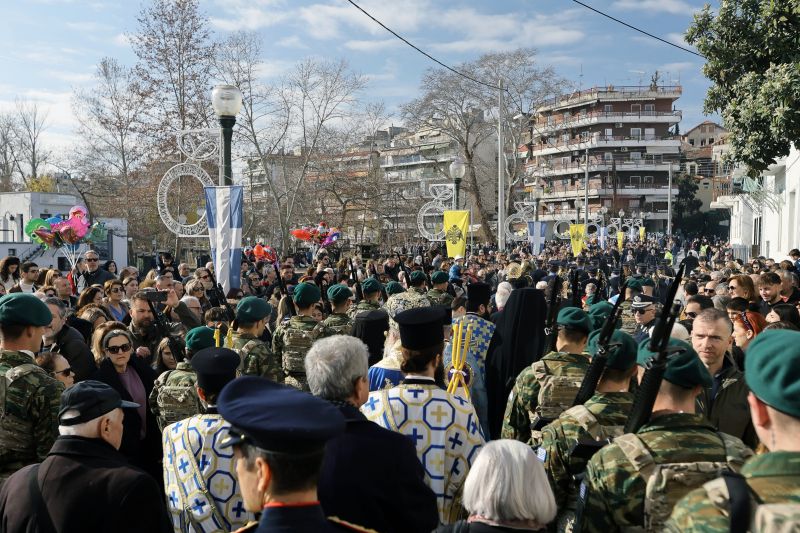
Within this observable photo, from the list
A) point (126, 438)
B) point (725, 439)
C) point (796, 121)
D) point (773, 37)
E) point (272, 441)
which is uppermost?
point (773, 37)

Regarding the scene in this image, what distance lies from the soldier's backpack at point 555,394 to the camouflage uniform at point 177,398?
2.19 m

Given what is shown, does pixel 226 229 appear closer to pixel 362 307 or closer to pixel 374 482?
pixel 362 307

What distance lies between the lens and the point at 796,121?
35.0 feet

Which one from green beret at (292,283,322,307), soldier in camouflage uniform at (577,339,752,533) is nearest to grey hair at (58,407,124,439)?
soldier in camouflage uniform at (577,339,752,533)

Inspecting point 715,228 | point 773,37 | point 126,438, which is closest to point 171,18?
point 773,37

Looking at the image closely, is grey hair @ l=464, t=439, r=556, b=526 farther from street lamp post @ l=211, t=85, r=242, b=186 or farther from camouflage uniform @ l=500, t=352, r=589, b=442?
street lamp post @ l=211, t=85, r=242, b=186

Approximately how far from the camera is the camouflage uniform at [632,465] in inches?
112

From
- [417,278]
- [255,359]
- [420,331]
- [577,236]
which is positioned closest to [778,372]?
[420,331]

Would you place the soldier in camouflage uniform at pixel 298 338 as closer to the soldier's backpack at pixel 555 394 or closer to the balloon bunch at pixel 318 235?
the soldier's backpack at pixel 555 394

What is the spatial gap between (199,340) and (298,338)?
78.8 inches

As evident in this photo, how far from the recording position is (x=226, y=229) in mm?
9820

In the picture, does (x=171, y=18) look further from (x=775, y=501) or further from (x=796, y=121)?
(x=775, y=501)

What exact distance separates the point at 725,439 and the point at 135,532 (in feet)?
8.21

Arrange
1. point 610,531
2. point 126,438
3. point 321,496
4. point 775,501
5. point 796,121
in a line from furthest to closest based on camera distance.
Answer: point 796,121 → point 126,438 → point 610,531 → point 321,496 → point 775,501
